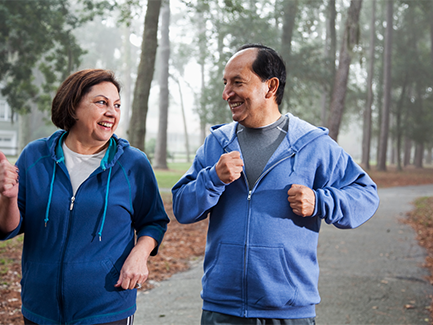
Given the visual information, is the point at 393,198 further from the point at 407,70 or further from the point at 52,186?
the point at 407,70

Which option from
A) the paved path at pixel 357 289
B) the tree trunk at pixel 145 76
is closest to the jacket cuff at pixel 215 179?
the paved path at pixel 357 289

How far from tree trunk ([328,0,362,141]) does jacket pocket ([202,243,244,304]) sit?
49.3 ft

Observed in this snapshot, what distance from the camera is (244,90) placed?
2.69 meters

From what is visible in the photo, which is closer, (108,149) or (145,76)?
(108,149)

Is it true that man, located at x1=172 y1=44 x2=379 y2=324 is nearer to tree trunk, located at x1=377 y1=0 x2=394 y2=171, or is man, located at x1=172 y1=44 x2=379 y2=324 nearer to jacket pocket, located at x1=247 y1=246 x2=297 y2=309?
jacket pocket, located at x1=247 y1=246 x2=297 y2=309

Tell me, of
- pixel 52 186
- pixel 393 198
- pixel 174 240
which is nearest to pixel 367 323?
pixel 52 186

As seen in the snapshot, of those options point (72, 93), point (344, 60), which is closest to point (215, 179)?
point (72, 93)

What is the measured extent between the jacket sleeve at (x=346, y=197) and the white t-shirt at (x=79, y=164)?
4.15ft

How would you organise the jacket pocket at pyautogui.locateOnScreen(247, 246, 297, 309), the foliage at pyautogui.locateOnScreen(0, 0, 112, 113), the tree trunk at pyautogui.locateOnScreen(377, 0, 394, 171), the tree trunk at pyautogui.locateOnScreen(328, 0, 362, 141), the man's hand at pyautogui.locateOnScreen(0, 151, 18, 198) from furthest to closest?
1. the tree trunk at pyautogui.locateOnScreen(377, 0, 394, 171)
2. the tree trunk at pyautogui.locateOnScreen(328, 0, 362, 141)
3. the foliage at pyautogui.locateOnScreen(0, 0, 112, 113)
4. the jacket pocket at pyautogui.locateOnScreen(247, 246, 297, 309)
5. the man's hand at pyautogui.locateOnScreen(0, 151, 18, 198)

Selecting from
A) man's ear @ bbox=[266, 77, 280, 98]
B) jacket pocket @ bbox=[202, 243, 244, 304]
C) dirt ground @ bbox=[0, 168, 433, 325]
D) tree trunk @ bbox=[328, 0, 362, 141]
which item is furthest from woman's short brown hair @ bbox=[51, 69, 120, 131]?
tree trunk @ bbox=[328, 0, 362, 141]

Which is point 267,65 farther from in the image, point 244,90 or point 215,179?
point 215,179

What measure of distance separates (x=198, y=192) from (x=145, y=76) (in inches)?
356

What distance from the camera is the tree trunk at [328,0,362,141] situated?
16.4 metres

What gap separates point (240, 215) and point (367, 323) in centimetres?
313
